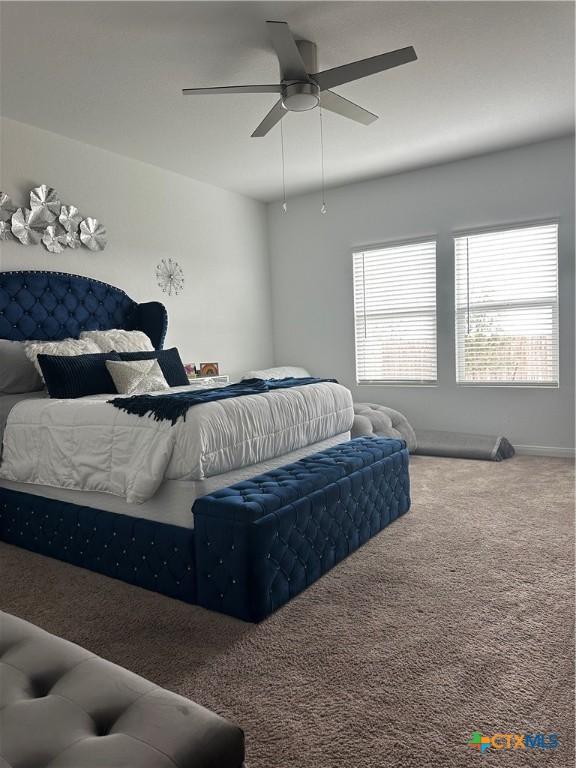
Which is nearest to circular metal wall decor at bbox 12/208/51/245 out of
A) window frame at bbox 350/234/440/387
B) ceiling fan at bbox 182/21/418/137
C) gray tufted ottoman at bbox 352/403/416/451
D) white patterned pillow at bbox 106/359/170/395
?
white patterned pillow at bbox 106/359/170/395

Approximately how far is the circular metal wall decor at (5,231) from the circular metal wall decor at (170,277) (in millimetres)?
1447

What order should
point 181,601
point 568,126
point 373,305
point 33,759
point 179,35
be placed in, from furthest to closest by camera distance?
point 373,305 < point 568,126 < point 179,35 < point 181,601 < point 33,759

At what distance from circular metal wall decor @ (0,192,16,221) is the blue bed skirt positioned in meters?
2.00

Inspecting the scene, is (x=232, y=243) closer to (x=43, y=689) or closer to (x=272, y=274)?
(x=272, y=274)

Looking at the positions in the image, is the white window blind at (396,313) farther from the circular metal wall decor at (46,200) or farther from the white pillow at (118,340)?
the circular metal wall decor at (46,200)

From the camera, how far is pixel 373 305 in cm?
616

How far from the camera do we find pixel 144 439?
2.62 meters

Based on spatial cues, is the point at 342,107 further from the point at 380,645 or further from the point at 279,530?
the point at 380,645

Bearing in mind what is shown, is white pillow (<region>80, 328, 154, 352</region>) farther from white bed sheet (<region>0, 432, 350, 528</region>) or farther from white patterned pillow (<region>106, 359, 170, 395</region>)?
white bed sheet (<region>0, 432, 350, 528</region>)

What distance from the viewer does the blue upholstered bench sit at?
2.25m

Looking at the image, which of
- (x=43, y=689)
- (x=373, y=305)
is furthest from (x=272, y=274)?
(x=43, y=689)

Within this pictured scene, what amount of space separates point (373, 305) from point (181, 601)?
4.34 meters

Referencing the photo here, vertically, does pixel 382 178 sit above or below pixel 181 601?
above

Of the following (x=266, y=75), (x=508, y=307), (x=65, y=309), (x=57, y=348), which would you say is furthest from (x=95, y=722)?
(x=508, y=307)
